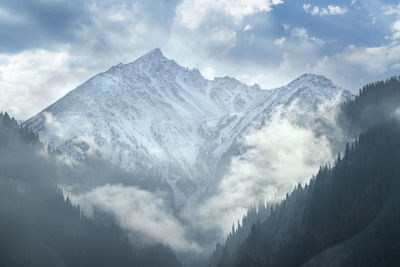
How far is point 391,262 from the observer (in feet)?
654
